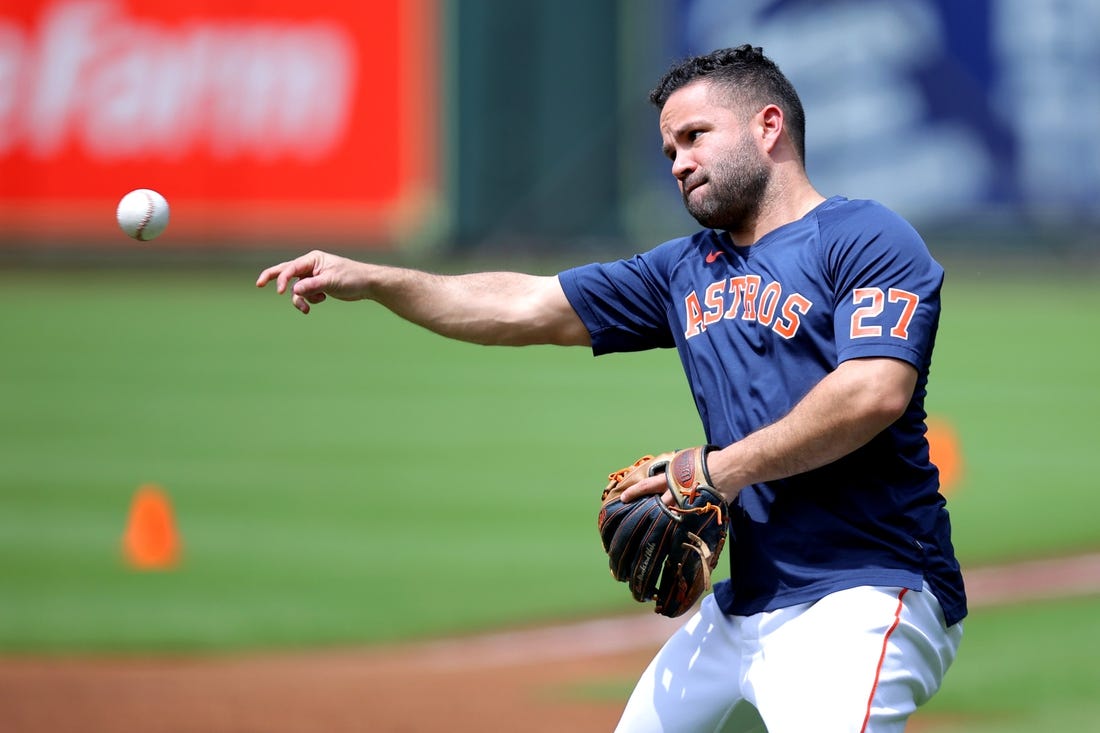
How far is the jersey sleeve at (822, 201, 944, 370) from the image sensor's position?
11.1 ft

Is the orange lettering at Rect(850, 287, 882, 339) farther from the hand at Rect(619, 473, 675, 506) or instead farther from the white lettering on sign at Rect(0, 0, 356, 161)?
the white lettering on sign at Rect(0, 0, 356, 161)

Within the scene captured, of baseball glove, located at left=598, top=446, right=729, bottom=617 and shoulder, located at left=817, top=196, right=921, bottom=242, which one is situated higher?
shoulder, located at left=817, top=196, right=921, bottom=242

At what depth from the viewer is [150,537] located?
909cm

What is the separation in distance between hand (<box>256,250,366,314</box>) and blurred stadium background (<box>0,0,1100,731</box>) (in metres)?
6.02

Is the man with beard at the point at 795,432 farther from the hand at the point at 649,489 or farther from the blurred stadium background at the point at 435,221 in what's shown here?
the blurred stadium background at the point at 435,221

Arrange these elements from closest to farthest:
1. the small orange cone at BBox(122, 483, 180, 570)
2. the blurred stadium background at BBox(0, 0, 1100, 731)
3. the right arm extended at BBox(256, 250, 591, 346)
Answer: the right arm extended at BBox(256, 250, 591, 346), the small orange cone at BBox(122, 483, 180, 570), the blurred stadium background at BBox(0, 0, 1100, 731)

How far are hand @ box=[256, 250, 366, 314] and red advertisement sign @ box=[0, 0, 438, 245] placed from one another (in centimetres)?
2325

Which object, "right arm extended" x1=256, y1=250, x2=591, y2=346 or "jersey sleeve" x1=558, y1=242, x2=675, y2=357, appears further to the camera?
"right arm extended" x1=256, y1=250, x2=591, y2=346

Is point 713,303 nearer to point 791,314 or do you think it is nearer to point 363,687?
point 791,314

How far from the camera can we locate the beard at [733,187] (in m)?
3.75

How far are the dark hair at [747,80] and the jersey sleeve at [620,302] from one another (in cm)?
50

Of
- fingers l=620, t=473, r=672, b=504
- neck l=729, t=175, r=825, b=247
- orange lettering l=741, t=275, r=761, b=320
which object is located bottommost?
fingers l=620, t=473, r=672, b=504

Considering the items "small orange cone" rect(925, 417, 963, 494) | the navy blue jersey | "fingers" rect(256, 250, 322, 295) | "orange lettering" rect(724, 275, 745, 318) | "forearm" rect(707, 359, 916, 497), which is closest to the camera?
"forearm" rect(707, 359, 916, 497)

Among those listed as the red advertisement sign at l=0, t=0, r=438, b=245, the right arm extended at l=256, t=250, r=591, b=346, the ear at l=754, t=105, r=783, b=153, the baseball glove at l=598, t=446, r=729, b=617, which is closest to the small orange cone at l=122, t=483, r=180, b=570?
the right arm extended at l=256, t=250, r=591, b=346
